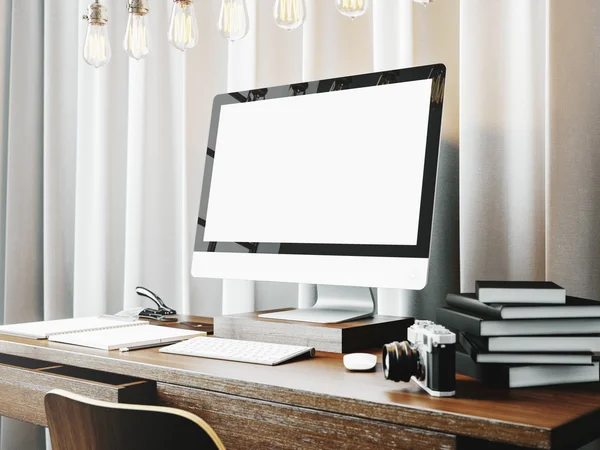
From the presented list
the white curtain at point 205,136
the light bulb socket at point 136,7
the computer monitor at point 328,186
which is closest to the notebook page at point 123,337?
the computer monitor at point 328,186

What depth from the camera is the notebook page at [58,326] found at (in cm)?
139

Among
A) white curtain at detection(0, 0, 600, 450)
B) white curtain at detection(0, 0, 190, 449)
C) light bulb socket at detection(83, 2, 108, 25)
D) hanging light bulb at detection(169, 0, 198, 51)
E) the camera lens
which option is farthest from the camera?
white curtain at detection(0, 0, 190, 449)

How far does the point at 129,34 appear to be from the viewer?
1657 millimetres

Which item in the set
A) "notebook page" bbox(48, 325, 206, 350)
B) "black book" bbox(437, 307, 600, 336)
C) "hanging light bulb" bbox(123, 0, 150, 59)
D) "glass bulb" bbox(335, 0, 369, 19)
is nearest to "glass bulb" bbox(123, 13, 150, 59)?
"hanging light bulb" bbox(123, 0, 150, 59)

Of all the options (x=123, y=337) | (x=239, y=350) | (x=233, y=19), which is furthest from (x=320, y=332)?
(x=233, y=19)

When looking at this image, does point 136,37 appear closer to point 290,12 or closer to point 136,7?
point 136,7

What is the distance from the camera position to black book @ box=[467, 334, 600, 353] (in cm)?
91

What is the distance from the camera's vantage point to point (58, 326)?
1477mm

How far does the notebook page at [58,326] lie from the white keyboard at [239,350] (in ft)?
1.07

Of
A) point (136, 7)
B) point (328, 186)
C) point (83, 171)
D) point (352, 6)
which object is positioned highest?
point (136, 7)

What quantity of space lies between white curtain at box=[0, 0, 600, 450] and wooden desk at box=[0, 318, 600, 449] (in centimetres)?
45

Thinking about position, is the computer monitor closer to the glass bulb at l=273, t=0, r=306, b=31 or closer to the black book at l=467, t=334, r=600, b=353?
the glass bulb at l=273, t=0, r=306, b=31

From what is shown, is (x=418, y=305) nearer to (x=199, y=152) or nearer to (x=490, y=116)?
(x=490, y=116)

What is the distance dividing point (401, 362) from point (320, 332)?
325 millimetres
